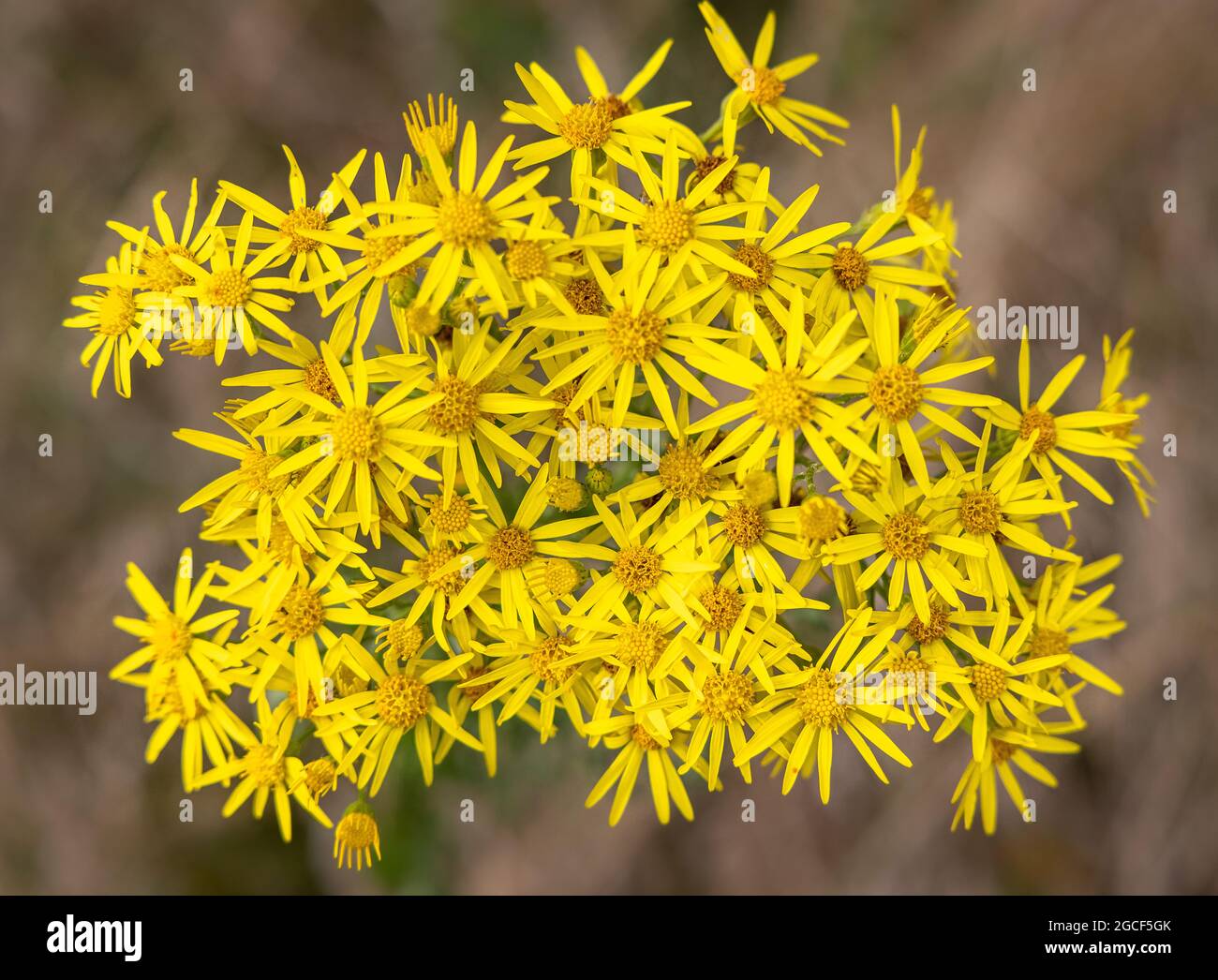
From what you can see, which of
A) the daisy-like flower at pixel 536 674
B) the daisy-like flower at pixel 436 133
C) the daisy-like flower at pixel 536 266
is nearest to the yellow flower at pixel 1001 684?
the daisy-like flower at pixel 536 674

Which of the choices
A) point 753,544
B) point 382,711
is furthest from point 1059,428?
point 382,711

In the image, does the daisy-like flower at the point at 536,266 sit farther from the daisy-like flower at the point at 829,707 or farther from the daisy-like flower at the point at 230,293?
the daisy-like flower at the point at 829,707

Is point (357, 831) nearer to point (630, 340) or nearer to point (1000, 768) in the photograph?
point (630, 340)

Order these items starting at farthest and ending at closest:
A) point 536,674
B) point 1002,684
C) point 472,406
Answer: point 1002,684 → point 536,674 → point 472,406

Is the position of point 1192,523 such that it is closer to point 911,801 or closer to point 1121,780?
point 1121,780

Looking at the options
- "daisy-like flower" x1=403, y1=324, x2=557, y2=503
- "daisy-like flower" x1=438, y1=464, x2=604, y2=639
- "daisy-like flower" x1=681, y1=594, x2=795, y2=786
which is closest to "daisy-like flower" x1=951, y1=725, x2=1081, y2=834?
"daisy-like flower" x1=681, y1=594, x2=795, y2=786

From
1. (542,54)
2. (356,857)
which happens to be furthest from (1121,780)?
(542,54)

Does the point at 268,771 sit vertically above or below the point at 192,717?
below

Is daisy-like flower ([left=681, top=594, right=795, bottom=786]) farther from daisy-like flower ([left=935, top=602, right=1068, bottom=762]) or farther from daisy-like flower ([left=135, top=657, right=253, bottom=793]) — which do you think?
daisy-like flower ([left=135, top=657, right=253, bottom=793])
